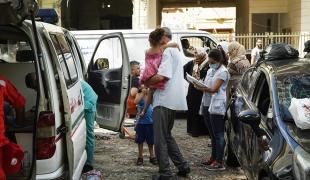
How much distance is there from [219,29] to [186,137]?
3471cm

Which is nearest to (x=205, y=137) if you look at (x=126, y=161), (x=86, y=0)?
(x=126, y=161)

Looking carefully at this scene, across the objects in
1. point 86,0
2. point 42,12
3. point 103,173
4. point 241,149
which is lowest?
point 103,173

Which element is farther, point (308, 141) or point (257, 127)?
point (257, 127)

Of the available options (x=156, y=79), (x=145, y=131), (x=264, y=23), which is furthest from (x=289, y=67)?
(x=264, y=23)

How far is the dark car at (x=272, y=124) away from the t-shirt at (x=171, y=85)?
717mm

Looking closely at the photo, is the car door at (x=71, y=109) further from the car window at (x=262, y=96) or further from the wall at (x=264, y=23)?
the wall at (x=264, y=23)

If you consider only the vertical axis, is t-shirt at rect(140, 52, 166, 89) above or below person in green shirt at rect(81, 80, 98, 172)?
above

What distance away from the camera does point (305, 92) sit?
490 centimetres

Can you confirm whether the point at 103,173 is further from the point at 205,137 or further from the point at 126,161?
the point at 205,137

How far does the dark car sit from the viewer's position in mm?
3996

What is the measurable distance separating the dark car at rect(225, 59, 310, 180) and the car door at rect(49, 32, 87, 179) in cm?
153

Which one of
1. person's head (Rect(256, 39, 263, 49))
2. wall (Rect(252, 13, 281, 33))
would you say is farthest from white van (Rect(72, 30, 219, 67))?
wall (Rect(252, 13, 281, 33))

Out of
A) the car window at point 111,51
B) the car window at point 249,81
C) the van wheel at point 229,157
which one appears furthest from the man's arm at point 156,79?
the car window at point 111,51

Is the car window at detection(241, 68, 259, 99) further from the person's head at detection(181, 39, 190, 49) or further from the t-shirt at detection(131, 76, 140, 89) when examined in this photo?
the person's head at detection(181, 39, 190, 49)
